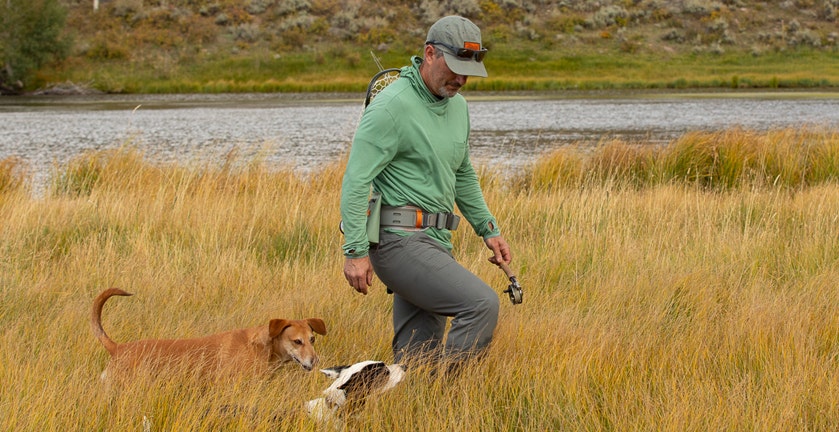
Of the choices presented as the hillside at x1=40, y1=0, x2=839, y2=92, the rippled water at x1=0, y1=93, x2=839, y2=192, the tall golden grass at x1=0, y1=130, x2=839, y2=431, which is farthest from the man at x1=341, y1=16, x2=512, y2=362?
the hillside at x1=40, y1=0, x2=839, y2=92

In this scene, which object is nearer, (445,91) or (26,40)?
(445,91)

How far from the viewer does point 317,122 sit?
88.1ft

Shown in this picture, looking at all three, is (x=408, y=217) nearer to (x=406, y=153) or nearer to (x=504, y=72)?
(x=406, y=153)

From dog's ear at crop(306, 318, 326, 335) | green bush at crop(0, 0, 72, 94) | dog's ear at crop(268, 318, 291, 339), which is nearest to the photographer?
dog's ear at crop(268, 318, 291, 339)

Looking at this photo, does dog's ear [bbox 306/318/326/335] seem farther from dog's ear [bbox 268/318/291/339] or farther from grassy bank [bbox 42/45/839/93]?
grassy bank [bbox 42/45/839/93]

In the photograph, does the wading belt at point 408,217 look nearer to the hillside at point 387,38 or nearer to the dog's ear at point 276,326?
the dog's ear at point 276,326

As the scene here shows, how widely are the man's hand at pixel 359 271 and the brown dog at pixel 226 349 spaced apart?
46 centimetres

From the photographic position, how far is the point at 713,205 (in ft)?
27.6

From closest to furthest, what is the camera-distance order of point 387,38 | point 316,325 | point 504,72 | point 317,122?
point 316,325
point 317,122
point 504,72
point 387,38

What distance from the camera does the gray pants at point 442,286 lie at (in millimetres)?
3689

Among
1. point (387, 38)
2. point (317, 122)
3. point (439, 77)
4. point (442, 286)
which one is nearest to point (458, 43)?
point (439, 77)

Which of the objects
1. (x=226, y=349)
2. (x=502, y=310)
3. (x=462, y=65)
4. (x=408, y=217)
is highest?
(x=462, y=65)

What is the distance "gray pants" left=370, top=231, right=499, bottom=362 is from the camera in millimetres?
3689

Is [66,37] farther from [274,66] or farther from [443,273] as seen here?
[443,273]
